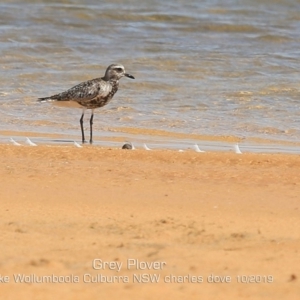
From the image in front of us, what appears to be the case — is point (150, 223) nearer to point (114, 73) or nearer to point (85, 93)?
point (85, 93)

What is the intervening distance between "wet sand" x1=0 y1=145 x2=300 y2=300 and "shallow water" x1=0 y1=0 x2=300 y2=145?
3064 millimetres

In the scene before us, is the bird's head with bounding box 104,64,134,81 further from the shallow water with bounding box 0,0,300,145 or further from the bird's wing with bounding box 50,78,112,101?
the shallow water with bounding box 0,0,300,145

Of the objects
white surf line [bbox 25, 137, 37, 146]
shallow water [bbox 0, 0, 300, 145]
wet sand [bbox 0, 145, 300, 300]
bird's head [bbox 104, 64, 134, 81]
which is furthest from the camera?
shallow water [bbox 0, 0, 300, 145]

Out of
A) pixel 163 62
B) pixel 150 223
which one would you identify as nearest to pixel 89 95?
pixel 163 62

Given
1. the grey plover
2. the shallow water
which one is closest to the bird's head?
the grey plover

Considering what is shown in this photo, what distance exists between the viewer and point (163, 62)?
15789 mm

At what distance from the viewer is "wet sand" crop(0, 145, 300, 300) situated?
15.0 feet

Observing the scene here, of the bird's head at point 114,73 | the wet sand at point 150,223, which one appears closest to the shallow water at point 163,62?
the bird's head at point 114,73

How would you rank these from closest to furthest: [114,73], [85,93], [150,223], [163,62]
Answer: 1. [150,223]
2. [85,93]
3. [114,73]
4. [163,62]

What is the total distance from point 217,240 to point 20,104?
7343 mm

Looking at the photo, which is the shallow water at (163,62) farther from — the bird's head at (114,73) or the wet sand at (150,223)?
the wet sand at (150,223)

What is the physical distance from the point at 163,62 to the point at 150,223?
10193 millimetres

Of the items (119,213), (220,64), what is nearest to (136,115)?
(220,64)

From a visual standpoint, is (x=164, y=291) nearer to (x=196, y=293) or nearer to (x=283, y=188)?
(x=196, y=293)
